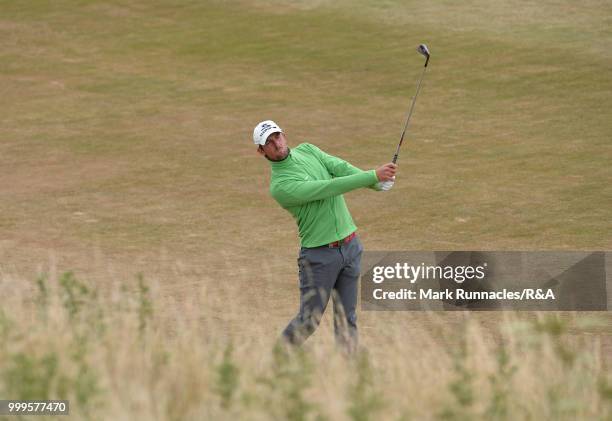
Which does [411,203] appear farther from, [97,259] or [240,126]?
[240,126]

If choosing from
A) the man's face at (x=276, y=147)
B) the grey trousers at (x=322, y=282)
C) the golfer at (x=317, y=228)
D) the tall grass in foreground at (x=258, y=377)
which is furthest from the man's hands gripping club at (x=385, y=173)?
the tall grass in foreground at (x=258, y=377)

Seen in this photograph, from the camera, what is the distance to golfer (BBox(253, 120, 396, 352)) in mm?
8320

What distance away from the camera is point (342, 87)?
24047 mm

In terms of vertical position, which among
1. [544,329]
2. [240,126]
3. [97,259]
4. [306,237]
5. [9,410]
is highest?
[240,126]

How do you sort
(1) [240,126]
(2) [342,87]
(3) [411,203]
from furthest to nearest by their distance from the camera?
1. (2) [342,87]
2. (1) [240,126]
3. (3) [411,203]

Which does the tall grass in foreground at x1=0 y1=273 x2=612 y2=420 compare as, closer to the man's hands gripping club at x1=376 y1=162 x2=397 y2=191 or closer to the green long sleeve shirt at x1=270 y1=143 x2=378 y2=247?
the green long sleeve shirt at x1=270 y1=143 x2=378 y2=247

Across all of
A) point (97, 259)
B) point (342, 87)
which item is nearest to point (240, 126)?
point (342, 87)

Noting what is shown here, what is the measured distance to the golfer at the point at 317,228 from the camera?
8.32 m

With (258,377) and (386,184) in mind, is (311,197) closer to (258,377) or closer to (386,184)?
(386,184)

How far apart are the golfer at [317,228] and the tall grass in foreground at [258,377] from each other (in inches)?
37.5

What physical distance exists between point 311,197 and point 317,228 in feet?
0.93

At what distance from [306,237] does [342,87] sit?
15759mm

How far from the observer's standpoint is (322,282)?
846 centimetres

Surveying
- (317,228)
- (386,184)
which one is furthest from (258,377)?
(386,184)
